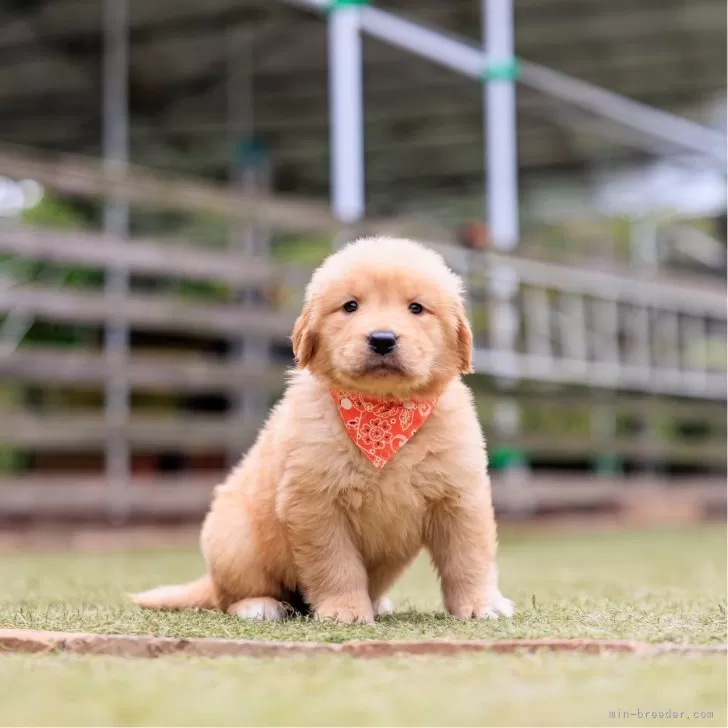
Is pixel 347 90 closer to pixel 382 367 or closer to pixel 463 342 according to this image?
pixel 463 342

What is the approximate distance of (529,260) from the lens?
7.96m

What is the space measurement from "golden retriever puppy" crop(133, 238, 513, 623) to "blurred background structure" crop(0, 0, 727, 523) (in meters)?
3.45

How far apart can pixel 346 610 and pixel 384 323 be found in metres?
0.63

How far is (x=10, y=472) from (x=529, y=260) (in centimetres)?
361

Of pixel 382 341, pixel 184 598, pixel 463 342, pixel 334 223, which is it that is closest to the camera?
pixel 382 341

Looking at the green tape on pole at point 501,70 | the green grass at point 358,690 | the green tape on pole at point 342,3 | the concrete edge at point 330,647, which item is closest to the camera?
the green grass at point 358,690

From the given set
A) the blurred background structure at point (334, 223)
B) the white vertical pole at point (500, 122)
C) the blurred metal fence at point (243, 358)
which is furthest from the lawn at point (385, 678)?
the white vertical pole at point (500, 122)

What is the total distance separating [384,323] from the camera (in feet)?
8.63

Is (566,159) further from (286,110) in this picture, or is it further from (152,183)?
(152,183)

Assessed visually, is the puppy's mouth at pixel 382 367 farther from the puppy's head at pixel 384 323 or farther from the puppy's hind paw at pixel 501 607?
the puppy's hind paw at pixel 501 607

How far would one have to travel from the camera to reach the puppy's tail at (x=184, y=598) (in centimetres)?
300

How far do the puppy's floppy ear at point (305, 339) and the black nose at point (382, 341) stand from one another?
23cm

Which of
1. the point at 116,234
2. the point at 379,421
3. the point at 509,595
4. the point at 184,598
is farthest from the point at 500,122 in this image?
the point at 379,421

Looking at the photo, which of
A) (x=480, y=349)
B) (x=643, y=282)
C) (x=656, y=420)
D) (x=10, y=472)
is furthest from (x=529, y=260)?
(x=10, y=472)
